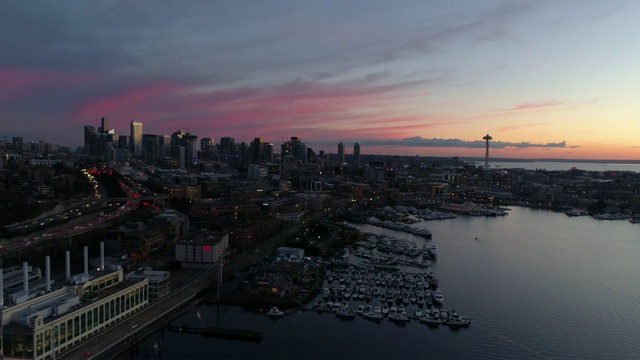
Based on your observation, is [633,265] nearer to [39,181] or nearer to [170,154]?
[39,181]

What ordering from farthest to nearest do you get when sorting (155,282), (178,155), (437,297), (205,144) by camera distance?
(205,144) < (178,155) < (437,297) < (155,282)

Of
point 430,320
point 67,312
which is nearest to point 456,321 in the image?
point 430,320

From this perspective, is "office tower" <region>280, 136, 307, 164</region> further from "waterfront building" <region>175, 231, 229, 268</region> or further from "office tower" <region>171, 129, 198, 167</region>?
"waterfront building" <region>175, 231, 229, 268</region>

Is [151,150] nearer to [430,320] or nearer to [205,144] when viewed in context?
[205,144]

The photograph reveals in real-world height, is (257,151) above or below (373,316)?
above

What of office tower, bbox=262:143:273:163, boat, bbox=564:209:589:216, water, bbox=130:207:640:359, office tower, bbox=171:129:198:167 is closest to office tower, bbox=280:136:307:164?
office tower, bbox=262:143:273:163

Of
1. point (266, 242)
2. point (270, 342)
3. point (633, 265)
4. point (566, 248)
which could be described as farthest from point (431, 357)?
point (566, 248)
